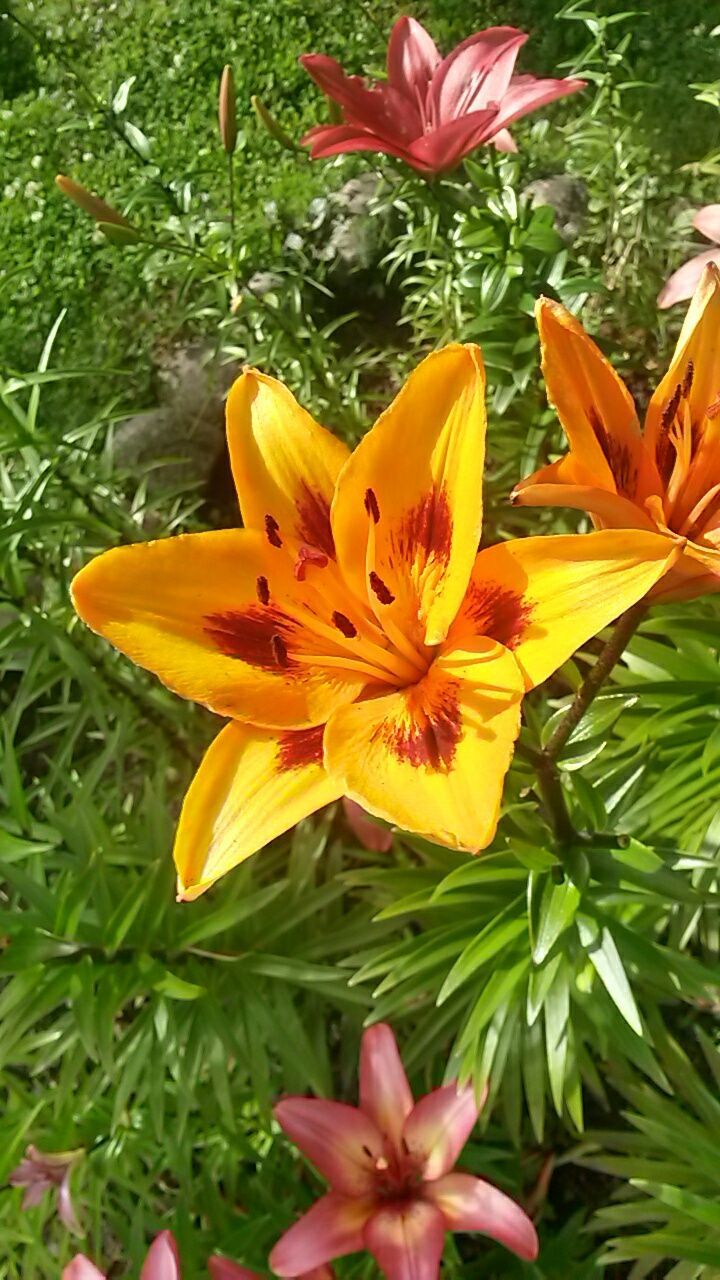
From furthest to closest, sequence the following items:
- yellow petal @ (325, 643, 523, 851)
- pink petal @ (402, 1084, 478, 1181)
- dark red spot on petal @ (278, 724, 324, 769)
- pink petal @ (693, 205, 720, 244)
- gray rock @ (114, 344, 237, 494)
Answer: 1. gray rock @ (114, 344, 237, 494)
2. pink petal @ (693, 205, 720, 244)
3. pink petal @ (402, 1084, 478, 1181)
4. dark red spot on petal @ (278, 724, 324, 769)
5. yellow petal @ (325, 643, 523, 851)

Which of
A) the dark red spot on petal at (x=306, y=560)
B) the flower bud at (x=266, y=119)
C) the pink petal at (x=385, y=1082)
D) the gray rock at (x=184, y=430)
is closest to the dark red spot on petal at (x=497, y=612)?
the dark red spot on petal at (x=306, y=560)

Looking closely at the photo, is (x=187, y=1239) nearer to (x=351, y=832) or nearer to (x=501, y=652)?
(x=351, y=832)

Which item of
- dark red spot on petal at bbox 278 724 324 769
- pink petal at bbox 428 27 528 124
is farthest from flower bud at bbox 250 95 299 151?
dark red spot on petal at bbox 278 724 324 769

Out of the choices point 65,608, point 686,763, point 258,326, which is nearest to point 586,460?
point 686,763

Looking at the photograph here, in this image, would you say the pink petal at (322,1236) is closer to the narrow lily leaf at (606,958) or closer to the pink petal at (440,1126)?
the pink petal at (440,1126)

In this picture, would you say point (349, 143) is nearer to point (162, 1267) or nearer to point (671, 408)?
point (671, 408)

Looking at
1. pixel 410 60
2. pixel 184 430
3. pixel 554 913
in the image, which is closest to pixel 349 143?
pixel 410 60

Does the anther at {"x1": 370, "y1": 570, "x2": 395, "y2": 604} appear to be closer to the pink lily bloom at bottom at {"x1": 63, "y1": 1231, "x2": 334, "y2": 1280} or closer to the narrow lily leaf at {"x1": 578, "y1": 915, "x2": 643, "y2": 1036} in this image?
the narrow lily leaf at {"x1": 578, "y1": 915, "x2": 643, "y2": 1036}
